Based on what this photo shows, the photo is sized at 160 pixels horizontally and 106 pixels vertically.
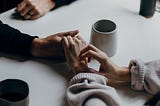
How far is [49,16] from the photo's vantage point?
134cm

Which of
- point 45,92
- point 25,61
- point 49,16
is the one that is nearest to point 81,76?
point 45,92

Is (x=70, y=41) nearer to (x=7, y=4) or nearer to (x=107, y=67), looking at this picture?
(x=107, y=67)

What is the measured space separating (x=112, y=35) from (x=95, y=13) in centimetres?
27

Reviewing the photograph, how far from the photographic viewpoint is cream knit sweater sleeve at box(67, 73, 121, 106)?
36.5 inches

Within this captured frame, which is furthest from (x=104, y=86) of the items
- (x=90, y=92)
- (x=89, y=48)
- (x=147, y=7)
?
(x=147, y=7)

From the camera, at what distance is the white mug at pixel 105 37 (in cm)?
111

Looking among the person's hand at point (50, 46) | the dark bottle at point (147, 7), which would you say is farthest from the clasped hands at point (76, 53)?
the dark bottle at point (147, 7)

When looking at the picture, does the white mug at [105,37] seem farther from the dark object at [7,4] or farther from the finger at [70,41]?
the dark object at [7,4]

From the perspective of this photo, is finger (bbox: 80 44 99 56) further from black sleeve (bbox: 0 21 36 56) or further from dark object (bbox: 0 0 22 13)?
dark object (bbox: 0 0 22 13)

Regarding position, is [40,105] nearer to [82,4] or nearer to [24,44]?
[24,44]

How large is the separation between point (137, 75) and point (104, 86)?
0.37 feet

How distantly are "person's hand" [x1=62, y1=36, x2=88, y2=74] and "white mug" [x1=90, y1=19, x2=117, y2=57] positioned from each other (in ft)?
0.13

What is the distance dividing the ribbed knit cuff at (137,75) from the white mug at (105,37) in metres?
0.12

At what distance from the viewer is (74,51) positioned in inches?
44.2
